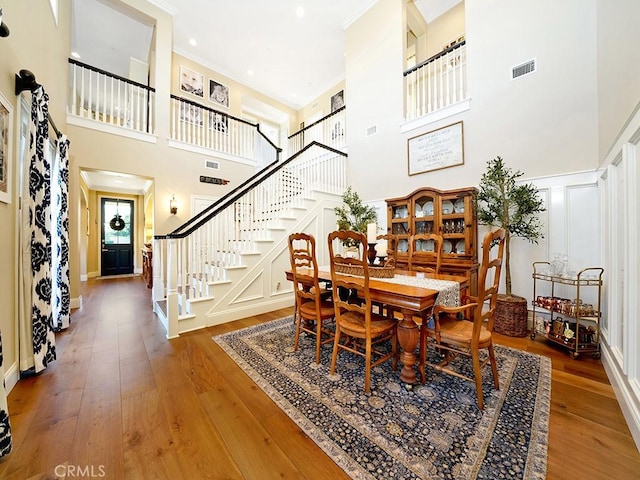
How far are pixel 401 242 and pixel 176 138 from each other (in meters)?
5.16

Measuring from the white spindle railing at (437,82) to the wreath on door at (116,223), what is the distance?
29.3 feet

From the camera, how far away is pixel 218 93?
6562 millimetres

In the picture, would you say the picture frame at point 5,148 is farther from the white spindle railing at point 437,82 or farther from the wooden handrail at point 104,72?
the white spindle railing at point 437,82

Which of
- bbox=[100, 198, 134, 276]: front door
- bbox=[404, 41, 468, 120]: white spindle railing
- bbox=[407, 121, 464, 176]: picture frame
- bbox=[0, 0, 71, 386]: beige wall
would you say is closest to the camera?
bbox=[0, 0, 71, 386]: beige wall

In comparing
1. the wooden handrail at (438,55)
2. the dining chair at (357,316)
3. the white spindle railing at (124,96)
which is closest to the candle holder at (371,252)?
the dining chair at (357,316)

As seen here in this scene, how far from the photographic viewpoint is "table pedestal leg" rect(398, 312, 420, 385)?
5.75 ft

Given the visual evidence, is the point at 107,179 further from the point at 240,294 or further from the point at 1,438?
the point at 1,438

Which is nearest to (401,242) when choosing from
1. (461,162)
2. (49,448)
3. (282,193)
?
(461,162)

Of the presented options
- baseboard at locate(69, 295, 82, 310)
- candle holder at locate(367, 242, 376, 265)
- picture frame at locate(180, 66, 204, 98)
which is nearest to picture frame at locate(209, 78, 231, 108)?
picture frame at locate(180, 66, 204, 98)

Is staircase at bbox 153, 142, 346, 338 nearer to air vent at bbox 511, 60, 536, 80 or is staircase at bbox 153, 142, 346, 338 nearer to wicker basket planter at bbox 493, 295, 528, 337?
wicker basket planter at bbox 493, 295, 528, 337

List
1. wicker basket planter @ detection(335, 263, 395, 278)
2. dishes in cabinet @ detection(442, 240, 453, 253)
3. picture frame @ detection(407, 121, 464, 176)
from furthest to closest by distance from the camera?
1. picture frame @ detection(407, 121, 464, 176)
2. dishes in cabinet @ detection(442, 240, 453, 253)
3. wicker basket planter @ detection(335, 263, 395, 278)

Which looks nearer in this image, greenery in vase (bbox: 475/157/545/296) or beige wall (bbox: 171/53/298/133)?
greenery in vase (bbox: 475/157/545/296)

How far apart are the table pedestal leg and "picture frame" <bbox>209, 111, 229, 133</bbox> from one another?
5.97 metres

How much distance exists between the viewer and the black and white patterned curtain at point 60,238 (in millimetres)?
2977
